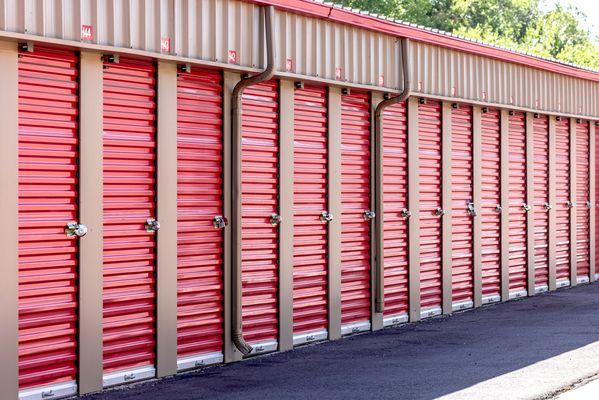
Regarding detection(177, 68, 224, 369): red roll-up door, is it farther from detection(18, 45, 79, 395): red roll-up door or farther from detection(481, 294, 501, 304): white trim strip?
detection(481, 294, 501, 304): white trim strip

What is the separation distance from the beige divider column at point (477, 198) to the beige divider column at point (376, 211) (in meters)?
3.10

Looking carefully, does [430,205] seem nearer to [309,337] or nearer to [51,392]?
[309,337]

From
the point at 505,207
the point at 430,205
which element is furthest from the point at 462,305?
the point at 505,207

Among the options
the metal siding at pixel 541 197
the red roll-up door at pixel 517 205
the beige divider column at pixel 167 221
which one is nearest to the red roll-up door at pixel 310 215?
the beige divider column at pixel 167 221

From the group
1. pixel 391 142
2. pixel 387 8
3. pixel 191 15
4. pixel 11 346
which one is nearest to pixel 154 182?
pixel 191 15

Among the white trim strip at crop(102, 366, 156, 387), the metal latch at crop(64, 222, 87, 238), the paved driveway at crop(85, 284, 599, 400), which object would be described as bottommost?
the paved driveway at crop(85, 284, 599, 400)

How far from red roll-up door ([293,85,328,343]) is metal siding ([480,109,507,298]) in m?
4.79

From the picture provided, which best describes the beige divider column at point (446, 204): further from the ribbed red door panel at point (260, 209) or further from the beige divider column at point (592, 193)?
the beige divider column at point (592, 193)

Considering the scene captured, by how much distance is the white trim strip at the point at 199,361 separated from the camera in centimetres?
1222

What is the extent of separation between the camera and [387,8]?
63.5 metres

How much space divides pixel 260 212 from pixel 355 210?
2.27 m

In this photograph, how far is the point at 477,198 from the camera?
18719mm

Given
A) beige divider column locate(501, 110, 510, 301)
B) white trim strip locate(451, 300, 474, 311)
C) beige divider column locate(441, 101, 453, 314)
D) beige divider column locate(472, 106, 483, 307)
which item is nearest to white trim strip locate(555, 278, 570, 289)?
beige divider column locate(501, 110, 510, 301)

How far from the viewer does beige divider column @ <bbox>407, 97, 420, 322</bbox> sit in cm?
1675
